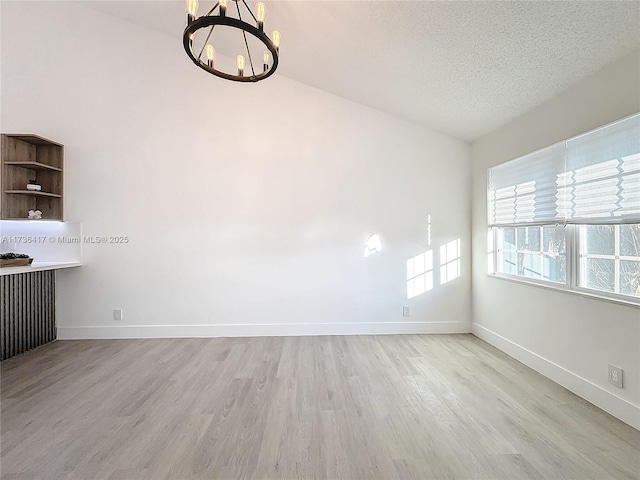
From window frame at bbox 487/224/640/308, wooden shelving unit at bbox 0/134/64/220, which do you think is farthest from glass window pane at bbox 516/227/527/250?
wooden shelving unit at bbox 0/134/64/220

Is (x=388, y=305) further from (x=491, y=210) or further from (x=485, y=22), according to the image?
(x=485, y=22)

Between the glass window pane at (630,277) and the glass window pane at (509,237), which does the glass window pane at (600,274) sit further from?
the glass window pane at (509,237)

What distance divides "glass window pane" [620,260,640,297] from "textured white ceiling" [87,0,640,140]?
148 cm

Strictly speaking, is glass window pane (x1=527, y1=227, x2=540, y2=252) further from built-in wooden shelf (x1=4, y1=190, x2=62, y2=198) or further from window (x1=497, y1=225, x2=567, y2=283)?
built-in wooden shelf (x1=4, y1=190, x2=62, y2=198)

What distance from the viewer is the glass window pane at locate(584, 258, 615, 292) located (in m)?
2.28

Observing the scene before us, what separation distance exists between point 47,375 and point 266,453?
8.20ft

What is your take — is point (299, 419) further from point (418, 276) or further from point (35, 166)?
point (35, 166)

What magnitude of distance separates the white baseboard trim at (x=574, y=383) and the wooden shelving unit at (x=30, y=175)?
18.2ft

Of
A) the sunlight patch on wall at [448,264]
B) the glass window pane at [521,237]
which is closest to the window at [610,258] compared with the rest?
the glass window pane at [521,237]

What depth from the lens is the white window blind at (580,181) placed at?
6.88 feet

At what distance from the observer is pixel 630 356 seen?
2059mm

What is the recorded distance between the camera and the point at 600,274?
7.77 ft

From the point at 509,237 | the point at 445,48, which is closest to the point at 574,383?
the point at 509,237

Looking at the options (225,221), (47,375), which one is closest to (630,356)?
(225,221)
